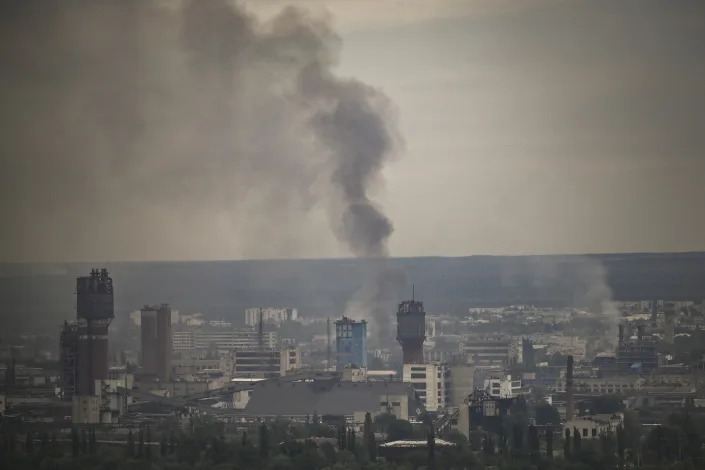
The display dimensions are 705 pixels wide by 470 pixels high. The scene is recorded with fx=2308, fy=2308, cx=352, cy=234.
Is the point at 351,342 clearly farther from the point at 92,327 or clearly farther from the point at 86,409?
the point at 86,409

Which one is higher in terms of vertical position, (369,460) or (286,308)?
(286,308)

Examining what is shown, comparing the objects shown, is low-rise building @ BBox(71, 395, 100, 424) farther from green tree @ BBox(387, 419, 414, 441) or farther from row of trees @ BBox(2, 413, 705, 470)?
green tree @ BBox(387, 419, 414, 441)

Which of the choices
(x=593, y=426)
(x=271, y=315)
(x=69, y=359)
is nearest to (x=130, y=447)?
(x=593, y=426)

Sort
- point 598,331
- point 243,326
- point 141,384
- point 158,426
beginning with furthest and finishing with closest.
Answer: point 243,326, point 598,331, point 141,384, point 158,426

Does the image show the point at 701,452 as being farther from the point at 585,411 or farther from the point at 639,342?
the point at 639,342

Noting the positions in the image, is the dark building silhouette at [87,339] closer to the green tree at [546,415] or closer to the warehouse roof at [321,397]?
the warehouse roof at [321,397]

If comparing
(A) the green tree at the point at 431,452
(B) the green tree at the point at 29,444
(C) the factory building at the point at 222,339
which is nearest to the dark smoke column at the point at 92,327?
(B) the green tree at the point at 29,444

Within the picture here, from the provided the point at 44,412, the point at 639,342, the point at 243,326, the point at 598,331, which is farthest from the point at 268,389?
the point at 243,326
